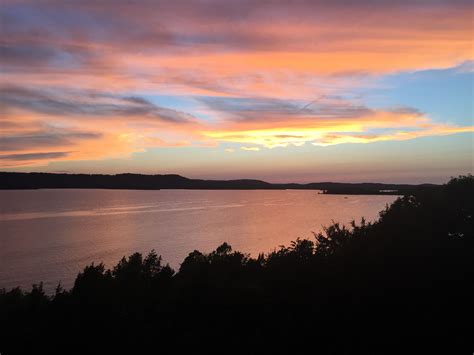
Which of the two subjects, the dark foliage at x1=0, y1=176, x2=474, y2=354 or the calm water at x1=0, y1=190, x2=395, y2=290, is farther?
the calm water at x1=0, y1=190, x2=395, y2=290

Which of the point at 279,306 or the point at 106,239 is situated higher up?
the point at 279,306

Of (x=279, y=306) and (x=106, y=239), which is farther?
(x=106, y=239)

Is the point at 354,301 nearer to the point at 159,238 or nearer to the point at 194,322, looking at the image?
the point at 194,322

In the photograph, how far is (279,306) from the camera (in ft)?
54.8

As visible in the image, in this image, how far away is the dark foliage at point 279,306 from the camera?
14.5 meters

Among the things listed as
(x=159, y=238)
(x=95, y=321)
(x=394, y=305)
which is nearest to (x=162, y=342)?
(x=95, y=321)

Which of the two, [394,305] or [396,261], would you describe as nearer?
[394,305]

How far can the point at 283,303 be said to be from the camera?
55.5 feet

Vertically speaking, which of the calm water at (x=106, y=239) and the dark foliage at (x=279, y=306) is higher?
Answer: the dark foliage at (x=279, y=306)

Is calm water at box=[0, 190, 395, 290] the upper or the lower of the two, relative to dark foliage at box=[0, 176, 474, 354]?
lower

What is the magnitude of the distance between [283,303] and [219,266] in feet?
14.7

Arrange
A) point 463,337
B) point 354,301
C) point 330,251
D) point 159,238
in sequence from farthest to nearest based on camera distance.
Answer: point 159,238 < point 330,251 < point 354,301 < point 463,337

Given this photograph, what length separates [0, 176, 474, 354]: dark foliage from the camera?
47.4 ft

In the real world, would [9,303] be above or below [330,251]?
below
